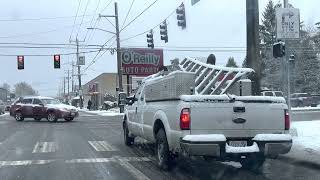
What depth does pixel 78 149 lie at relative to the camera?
48.5 ft

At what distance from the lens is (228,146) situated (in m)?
9.13

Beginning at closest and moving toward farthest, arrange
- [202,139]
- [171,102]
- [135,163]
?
[202,139] < [171,102] < [135,163]

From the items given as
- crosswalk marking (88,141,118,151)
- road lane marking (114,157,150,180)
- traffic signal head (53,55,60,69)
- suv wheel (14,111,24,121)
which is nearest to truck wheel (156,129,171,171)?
road lane marking (114,157,150,180)

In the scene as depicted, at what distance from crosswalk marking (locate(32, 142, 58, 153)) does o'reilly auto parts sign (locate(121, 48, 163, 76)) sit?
3905 centimetres

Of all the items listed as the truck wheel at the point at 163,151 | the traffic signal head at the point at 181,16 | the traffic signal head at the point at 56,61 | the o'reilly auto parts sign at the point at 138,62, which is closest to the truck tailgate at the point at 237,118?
the truck wheel at the point at 163,151

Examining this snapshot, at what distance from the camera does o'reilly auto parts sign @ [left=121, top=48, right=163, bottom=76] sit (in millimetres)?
55938

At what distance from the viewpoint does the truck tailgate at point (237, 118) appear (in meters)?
9.09

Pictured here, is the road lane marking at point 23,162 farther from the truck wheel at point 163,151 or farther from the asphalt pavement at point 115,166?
the truck wheel at point 163,151

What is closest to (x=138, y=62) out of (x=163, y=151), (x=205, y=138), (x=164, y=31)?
(x=164, y=31)

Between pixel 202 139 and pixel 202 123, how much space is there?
0.32 metres

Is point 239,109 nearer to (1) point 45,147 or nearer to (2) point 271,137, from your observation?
→ (2) point 271,137

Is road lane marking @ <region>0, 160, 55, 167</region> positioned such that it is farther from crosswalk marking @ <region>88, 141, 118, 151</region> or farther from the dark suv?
the dark suv

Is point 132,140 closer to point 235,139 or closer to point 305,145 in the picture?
point 305,145

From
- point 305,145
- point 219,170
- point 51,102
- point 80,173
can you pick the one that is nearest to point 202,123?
point 219,170
